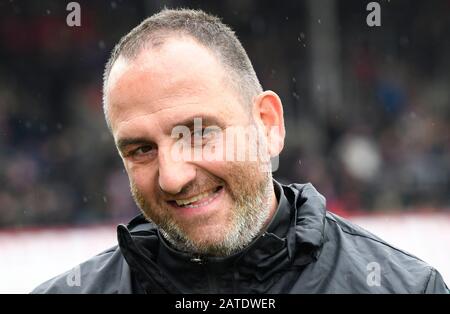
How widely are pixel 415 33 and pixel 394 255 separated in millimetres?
8467

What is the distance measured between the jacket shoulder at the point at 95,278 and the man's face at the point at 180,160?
7.0 inches

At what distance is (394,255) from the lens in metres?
1.83

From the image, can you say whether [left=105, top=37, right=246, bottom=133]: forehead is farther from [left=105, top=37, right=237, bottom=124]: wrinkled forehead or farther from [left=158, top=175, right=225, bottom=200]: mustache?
[left=158, top=175, right=225, bottom=200]: mustache

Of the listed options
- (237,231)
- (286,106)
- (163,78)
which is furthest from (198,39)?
(286,106)

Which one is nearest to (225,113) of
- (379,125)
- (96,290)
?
(96,290)

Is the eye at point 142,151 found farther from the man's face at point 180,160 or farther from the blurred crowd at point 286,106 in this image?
the blurred crowd at point 286,106

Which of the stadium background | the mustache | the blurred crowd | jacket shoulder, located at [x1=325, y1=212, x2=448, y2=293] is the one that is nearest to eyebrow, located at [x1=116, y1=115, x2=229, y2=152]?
the mustache

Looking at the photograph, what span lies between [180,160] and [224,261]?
8.9 inches

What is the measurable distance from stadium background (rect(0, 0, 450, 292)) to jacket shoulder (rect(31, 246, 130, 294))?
5.26 metres

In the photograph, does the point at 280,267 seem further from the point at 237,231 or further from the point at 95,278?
the point at 95,278

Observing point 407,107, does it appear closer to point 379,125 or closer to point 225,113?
point 379,125

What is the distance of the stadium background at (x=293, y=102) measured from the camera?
7875mm

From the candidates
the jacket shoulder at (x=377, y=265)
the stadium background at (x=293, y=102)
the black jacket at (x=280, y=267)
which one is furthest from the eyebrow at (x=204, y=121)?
the stadium background at (x=293, y=102)

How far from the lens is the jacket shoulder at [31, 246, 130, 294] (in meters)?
1.80
